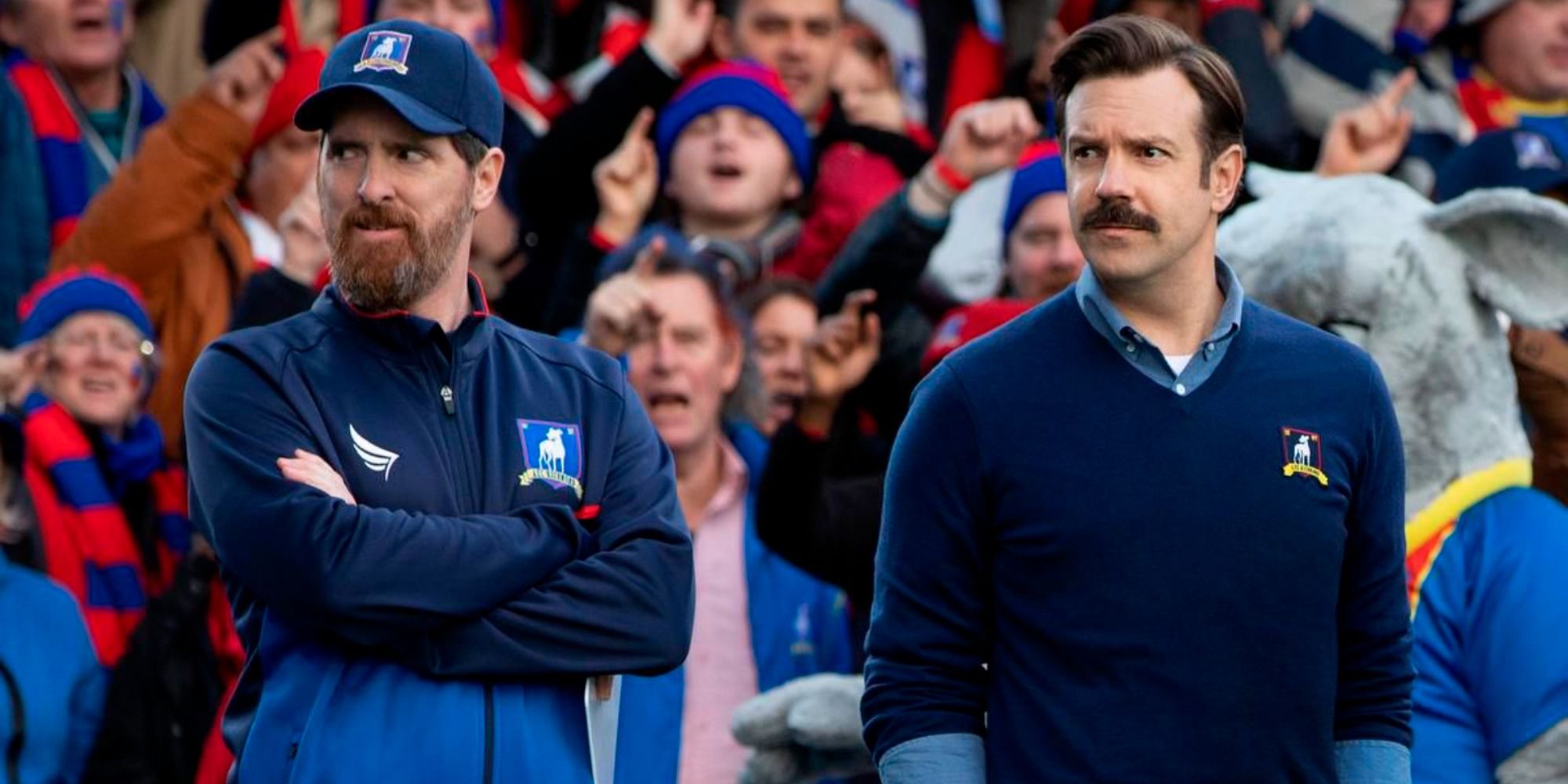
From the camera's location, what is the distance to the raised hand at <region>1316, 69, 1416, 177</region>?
677 cm

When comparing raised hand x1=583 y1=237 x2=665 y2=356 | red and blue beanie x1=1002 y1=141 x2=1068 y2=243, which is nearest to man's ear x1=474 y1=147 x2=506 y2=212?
raised hand x1=583 y1=237 x2=665 y2=356

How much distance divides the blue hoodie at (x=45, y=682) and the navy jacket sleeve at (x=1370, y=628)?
12.6 ft

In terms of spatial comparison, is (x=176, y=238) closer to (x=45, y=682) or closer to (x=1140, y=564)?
(x=45, y=682)

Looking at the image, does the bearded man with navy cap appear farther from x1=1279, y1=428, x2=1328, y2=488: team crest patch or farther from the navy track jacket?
x1=1279, y1=428, x2=1328, y2=488: team crest patch

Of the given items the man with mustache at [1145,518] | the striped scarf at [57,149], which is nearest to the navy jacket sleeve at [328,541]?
the man with mustache at [1145,518]

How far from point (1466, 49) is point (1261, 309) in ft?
19.1

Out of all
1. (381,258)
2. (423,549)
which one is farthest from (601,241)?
(423,549)

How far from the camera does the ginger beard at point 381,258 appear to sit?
4684mm

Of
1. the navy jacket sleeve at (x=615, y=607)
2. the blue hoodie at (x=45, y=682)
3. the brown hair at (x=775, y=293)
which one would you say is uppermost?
the brown hair at (x=775, y=293)

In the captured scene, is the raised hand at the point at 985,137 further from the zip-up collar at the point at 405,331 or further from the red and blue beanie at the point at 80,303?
the zip-up collar at the point at 405,331

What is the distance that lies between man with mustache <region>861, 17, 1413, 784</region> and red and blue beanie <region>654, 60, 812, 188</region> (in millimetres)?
4074

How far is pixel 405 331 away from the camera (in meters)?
4.68

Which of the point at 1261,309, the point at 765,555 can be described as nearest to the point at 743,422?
the point at 765,555

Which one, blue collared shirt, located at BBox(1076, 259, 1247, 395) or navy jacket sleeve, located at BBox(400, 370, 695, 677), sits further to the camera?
navy jacket sleeve, located at BBox(400, 370, 695, 677)
